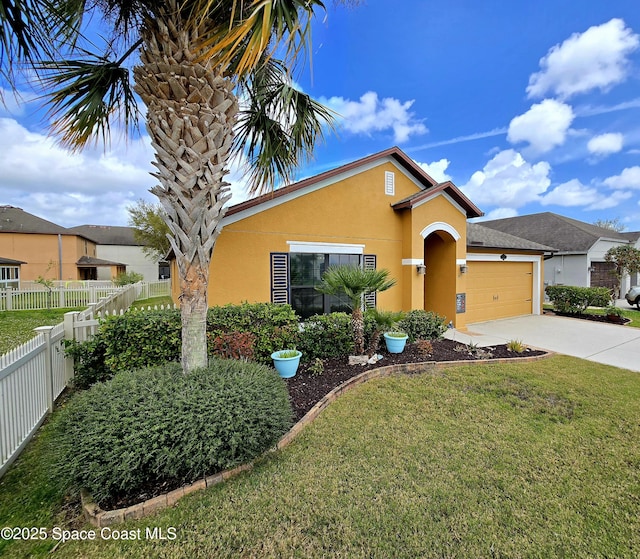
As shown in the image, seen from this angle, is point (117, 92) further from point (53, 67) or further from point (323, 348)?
point (323, 348)

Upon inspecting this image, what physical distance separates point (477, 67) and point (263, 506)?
14891 mm

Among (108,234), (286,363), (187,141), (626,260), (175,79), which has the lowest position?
(286,363)

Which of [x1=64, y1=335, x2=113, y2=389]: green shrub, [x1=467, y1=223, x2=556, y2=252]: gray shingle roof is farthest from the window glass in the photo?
[x1=467, y1=223, x2=556, y2=252]: gray shingle roof

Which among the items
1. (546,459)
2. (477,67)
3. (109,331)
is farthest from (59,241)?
(546,459)

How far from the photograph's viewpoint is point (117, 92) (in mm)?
4980

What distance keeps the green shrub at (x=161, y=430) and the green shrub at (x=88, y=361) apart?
2.40 metres

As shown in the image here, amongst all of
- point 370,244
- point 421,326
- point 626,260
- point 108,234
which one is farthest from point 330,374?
point 108,234

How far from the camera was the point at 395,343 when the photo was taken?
7.19 meters

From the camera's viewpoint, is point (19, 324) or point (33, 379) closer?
point (33, 379)

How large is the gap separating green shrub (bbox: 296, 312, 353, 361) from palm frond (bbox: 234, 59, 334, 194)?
331cm

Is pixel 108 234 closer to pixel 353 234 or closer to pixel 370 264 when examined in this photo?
pixel 353 234

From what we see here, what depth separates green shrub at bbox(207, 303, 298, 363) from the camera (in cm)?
604

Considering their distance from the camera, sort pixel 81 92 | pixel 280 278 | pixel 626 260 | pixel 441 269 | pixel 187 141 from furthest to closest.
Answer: pixel 626 260, pixel 441 269, pixel 280 278, pixel 81 92, pixel 187 141

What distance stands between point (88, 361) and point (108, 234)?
46.9 metres
